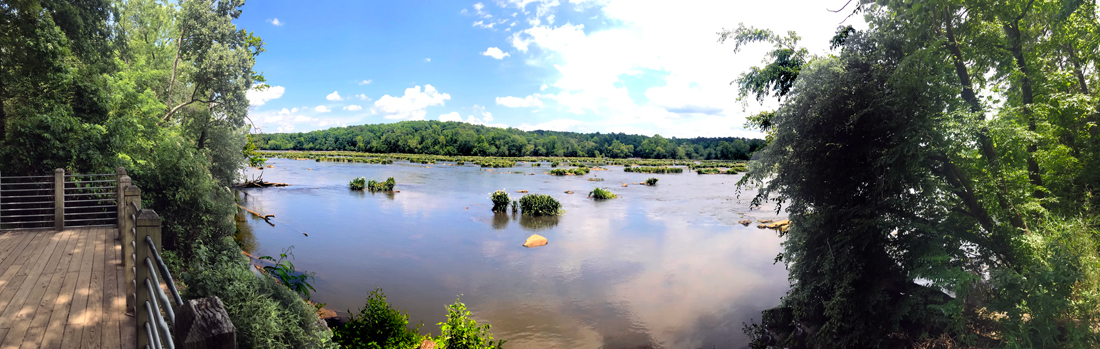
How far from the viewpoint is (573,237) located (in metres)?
21.8

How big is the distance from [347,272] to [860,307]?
14.4m

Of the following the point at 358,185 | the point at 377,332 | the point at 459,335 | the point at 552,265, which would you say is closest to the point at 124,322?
the point at 377,332

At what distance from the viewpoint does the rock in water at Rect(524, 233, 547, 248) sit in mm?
19906

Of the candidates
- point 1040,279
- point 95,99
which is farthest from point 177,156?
point 1040,279

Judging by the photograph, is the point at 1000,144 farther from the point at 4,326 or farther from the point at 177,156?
the point at 177,156

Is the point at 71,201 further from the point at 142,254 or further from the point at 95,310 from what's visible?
the point at 142,254

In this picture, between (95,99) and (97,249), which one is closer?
(97,249)

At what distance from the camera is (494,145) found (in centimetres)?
14400

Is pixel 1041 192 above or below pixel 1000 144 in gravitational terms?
below

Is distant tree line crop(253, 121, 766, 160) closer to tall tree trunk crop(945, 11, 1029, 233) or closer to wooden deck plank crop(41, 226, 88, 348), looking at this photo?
tall tree trunk crop(945, 11, 1029, 233)

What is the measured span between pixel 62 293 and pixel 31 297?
0.23 metres

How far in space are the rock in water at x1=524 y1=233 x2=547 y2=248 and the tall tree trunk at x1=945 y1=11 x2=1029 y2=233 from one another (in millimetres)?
14332

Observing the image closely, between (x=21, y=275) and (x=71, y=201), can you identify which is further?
(x=71, y=201)

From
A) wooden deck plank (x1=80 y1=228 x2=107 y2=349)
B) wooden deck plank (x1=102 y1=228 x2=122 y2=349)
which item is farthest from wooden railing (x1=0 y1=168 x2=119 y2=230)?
wooden deck plank (x1=80 y1=228 x2=107 y2=349)
